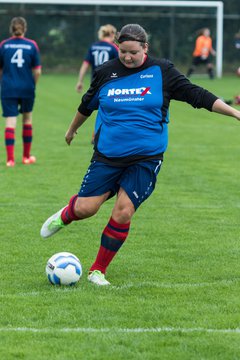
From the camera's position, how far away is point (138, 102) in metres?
6.67

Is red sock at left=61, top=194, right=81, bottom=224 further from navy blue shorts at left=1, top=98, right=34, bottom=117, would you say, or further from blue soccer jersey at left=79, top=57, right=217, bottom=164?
navy blue shorts at left=1, top=98, right=34, bottom=117

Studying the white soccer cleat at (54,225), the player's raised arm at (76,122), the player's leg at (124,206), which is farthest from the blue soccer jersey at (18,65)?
the player's leg at (124,206)

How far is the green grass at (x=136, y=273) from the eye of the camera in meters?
5.30

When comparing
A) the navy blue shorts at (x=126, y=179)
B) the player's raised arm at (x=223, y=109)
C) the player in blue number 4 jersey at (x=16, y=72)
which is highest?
the player's raised arm at (x=223, y=109)

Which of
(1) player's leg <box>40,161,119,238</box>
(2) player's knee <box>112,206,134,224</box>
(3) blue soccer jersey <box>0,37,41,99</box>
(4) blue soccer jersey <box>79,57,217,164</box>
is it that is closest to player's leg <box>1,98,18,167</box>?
(3) blue soccer jersey <box>0,37,41,99</box>

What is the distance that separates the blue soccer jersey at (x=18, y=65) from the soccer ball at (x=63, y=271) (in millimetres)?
7326

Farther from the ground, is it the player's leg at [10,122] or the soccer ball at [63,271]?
the soccer ball at [63,271]

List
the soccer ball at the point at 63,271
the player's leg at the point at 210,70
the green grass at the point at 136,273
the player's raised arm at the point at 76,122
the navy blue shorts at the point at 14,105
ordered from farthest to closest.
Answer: the player's leg at the point at 210,70
the navy blue shorts at the point at 14,105
the player's raised arm at the point at 76,122
the soccer ball at the point at 63,271
the green grass at the point at 136,273

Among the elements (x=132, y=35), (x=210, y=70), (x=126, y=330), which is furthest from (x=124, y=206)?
(x=210, y=70)

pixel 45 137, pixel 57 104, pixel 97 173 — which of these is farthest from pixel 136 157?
pixel 57 104

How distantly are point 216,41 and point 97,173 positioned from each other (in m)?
37.2

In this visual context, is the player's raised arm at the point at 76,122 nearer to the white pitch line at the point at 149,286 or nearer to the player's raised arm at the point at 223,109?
the player's raised arm at the point at 223,109

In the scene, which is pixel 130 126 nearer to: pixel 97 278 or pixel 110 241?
pixel 110 241

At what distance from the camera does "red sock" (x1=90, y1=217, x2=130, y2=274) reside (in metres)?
6.79
